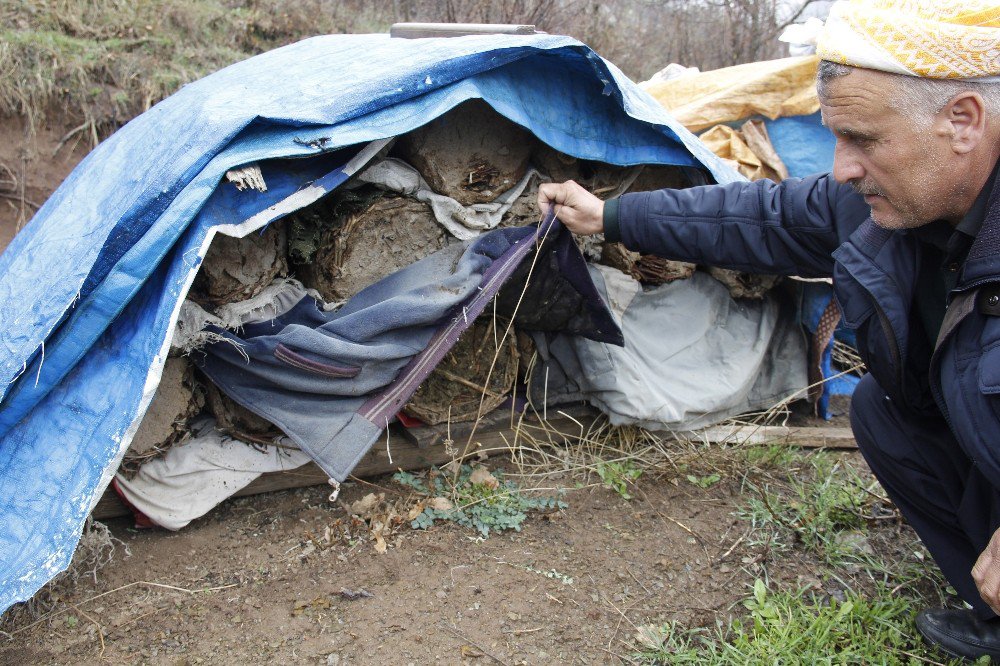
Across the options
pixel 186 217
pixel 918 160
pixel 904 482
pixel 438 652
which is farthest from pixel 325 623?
pixel 918 160

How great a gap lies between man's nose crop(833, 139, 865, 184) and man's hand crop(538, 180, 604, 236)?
848 millimetres

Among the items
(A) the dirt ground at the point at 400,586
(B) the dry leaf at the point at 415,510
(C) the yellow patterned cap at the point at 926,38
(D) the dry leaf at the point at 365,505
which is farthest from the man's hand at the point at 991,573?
(D) the dry leaf at the point at 365,505

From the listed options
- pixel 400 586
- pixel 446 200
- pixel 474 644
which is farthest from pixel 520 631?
pixel 446 200

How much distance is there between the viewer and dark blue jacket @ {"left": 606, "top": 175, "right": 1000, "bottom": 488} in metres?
1.65

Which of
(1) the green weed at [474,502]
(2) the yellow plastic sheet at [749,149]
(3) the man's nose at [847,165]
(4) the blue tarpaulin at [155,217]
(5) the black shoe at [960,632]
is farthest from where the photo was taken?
(2) the yellow plastic sheet at [749,149]

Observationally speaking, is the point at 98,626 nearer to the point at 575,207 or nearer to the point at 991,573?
the point at 575,207

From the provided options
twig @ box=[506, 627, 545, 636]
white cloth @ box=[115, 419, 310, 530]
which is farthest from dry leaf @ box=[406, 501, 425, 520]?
twig @ box=[506, 627, 545, 636]

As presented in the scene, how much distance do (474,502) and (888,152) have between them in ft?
5.19

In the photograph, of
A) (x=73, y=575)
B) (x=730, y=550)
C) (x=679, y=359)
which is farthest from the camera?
(x=679, y=359)

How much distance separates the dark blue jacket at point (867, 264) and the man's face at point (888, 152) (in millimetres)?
116

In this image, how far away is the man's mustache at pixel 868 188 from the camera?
1.78m

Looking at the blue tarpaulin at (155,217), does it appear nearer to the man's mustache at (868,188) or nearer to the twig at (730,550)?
the man's mustache at (868,188)

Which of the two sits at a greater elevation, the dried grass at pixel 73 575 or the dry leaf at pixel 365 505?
the dried grass at pixel 73 575

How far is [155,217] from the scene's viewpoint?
2.04 meters
